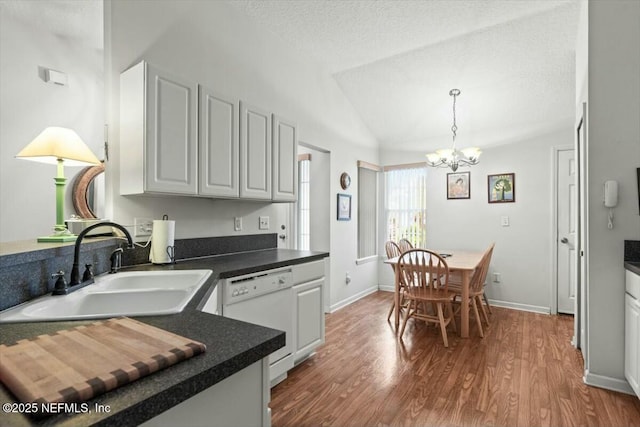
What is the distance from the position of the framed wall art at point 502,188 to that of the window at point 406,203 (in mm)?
884

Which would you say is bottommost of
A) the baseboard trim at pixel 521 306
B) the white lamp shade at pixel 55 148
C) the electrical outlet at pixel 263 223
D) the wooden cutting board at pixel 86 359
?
the baseboard trim at pixel 521 306

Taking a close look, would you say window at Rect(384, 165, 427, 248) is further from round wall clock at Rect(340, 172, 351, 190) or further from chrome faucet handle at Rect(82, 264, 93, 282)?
chrome faucet handle at Rect(82, 264, 93, 282)

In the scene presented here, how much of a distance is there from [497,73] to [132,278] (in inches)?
151

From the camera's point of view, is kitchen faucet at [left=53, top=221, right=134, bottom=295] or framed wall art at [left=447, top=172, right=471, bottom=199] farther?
framed wall art at [left=447, top=172, right=471, bottom=199]

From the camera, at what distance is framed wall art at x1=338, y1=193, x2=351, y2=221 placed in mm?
4156

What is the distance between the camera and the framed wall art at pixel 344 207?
4156 mm

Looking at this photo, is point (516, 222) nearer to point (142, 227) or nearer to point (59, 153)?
point (142, 227)

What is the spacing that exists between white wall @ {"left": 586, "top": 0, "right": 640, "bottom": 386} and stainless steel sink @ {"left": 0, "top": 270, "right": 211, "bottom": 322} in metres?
2.57

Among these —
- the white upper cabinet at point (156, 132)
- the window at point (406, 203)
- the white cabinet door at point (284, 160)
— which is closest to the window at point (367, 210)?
the window at point (406, 203)

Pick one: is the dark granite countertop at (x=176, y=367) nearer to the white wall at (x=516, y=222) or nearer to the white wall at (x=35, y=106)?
the white wall at (x=35, y=106)

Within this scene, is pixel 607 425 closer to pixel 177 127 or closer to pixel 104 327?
pixel 104 327

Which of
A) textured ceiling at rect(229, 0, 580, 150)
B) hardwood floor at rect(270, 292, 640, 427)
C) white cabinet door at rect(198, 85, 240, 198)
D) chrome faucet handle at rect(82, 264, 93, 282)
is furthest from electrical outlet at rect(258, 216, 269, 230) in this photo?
textured ceiling at rect(229, 0, 580, 150)

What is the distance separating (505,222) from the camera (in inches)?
163

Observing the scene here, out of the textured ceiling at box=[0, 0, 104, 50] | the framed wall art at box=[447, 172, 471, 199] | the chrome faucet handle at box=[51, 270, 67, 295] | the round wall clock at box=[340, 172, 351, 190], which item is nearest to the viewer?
the chrome faucet handle at box=[51, 270, 67, 295]
